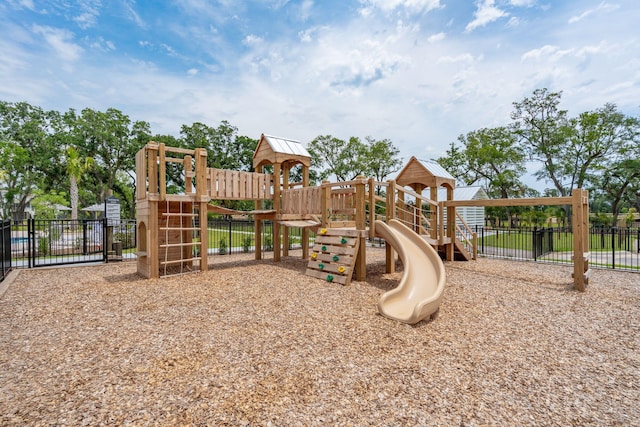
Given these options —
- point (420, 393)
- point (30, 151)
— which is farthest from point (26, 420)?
point (30, 151)

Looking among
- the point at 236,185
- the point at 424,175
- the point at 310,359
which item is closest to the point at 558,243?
the point at 424,175

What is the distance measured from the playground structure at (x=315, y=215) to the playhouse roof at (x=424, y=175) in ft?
0.12

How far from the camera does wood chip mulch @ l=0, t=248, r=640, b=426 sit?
2.90 meters

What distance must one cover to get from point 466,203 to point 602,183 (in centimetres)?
3222

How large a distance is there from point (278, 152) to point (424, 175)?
5.27 metres

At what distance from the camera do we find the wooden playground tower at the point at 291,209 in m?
8.33

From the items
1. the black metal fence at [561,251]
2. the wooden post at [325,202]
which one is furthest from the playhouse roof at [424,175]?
the wooden post at [325,202]

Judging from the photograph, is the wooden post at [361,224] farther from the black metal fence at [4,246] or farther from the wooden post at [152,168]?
the black metal fence at [4,246]

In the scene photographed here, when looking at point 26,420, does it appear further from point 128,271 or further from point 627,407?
point 128,271

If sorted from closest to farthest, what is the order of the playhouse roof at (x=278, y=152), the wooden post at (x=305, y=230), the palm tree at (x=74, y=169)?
the playhouse roof at (x=278, y=152) → the wooden post at (x=305, y=230) → the palm tree at (x=74, y=169)

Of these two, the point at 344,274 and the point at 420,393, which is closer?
the point at 420,393

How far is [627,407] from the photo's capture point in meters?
3.02

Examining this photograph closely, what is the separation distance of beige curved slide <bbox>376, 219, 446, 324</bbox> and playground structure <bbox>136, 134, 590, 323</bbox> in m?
0.02

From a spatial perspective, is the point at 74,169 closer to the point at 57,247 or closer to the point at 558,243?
the point at 57,247
